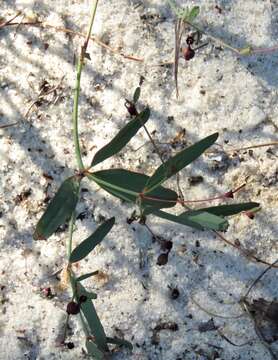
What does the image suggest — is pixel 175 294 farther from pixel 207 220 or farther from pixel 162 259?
pixel 207 220

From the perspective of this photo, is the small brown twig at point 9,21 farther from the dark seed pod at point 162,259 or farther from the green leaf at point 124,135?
the dark seed pod at point 162,259

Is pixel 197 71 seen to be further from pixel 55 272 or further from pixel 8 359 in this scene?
pixel 8 359

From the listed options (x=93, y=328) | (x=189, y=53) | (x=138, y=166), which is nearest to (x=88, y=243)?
(x=93, y=328)

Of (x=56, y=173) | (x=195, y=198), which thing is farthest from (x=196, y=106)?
(x=56, y=173)

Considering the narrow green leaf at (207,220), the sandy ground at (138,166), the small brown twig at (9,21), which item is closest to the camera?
the narrow green leaf at (207,220)

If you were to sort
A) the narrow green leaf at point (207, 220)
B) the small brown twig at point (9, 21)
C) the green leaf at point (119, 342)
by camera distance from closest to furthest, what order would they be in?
1. the narrow green leaf at point (207, 220)
2. the green leaf at point (119, 342)
3. the small brown twig at point (9, 21)

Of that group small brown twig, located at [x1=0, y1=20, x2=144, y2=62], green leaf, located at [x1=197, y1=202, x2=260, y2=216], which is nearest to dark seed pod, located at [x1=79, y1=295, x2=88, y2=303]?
green leaf, located at [x1=197, y1=202, x2=260, y2=216]

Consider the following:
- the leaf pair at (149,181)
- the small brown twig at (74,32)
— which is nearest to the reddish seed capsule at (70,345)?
the leaf pair at (149,181)
